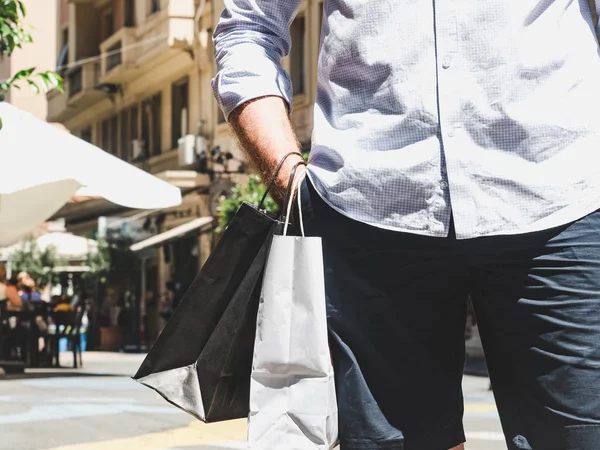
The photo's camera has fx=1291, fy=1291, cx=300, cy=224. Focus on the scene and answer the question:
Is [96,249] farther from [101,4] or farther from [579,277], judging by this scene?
[579,277]

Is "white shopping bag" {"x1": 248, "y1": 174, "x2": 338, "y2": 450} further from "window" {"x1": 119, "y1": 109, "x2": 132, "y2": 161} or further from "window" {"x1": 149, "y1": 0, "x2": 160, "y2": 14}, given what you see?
"window" {"x1": 119, "y1": 109, "x2": 132, "y2": 161}

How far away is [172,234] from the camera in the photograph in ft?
92.6

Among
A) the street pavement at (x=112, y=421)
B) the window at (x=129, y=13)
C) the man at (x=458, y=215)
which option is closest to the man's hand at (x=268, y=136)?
the man at (x=458, y=215)

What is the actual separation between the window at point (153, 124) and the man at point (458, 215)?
30.6 m

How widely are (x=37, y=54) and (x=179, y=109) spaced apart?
17.7 metres

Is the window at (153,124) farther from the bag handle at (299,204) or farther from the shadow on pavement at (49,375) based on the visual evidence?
the bag handle at (299,204)

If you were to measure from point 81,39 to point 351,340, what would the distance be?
125 ft

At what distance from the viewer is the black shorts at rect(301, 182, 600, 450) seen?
6.23 feet

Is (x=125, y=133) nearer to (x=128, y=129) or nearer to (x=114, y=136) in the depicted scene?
(x=128, y=129)

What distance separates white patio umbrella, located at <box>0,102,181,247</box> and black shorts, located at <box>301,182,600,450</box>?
9814 mm

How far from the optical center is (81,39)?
39.0 m

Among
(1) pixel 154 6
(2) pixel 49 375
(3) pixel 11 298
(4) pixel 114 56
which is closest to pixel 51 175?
(2) pixel 49 375

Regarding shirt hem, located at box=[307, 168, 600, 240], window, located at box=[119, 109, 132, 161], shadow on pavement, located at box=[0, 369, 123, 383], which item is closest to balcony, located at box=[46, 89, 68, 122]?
window, located at box=[119, 109, 132, 161]

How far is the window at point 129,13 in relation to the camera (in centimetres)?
3444
